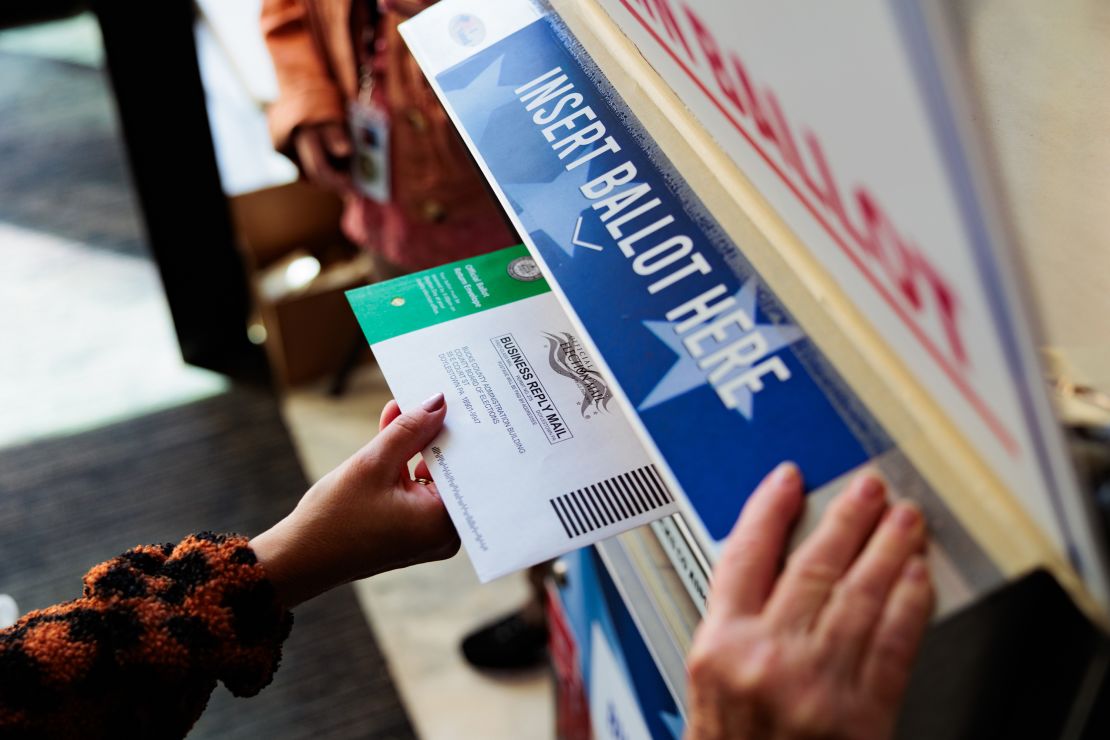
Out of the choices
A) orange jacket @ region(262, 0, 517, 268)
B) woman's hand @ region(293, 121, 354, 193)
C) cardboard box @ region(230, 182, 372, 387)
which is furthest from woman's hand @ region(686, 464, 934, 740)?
cardboard box @ region(230, 182, 372, 387)

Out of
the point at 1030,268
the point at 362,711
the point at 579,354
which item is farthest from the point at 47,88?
the point at 1030,268

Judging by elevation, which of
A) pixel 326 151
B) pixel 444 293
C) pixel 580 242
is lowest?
pixel 326 151

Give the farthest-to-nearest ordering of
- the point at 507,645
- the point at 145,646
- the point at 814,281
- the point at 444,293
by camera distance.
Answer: the point at 507,645 → the point at 444,293 → the point at 145,646 → the point at 814,281

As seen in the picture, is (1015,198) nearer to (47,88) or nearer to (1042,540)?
(1042,540)

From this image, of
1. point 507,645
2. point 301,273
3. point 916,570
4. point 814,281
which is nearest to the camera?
point 916,570

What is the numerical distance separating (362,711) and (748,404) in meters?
1.41

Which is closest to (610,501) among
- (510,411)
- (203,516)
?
(510,411)

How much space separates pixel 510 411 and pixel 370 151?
3.31 feet

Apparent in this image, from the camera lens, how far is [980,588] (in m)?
0.59

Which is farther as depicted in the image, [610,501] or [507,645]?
[507,645]

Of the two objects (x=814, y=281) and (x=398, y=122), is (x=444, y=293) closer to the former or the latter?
(x=814, y=281)

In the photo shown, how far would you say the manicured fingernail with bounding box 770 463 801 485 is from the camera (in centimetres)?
65

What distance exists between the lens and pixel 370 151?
1.73 m

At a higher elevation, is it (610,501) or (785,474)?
(785,474)
